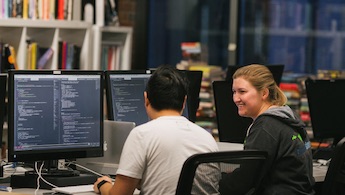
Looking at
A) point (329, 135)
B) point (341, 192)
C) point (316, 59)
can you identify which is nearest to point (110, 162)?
point (341, 192)

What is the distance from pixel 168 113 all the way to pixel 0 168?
3.78 ft

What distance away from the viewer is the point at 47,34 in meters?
6.53

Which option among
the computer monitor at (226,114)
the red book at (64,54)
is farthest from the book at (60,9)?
the computer monitor at (226,114)

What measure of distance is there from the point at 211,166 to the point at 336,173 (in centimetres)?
103

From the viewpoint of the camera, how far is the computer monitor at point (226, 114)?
15.4 ft

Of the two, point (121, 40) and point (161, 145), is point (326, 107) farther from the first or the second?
point (121, 40)

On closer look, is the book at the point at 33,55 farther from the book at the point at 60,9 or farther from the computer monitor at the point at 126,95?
the computer monitor at the point at 126,95

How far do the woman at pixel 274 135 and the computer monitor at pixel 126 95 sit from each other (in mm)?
750

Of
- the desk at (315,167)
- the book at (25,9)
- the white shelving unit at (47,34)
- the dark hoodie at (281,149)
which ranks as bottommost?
the desk at (315,167)

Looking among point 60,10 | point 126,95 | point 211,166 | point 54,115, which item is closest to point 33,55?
point 60,10

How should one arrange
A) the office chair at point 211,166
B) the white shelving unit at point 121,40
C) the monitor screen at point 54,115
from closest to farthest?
the office chair at point 211,166 → the monitor screen at point 54,115 → the white shelving unit at point 121,40

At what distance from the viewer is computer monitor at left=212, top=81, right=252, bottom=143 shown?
468 cm

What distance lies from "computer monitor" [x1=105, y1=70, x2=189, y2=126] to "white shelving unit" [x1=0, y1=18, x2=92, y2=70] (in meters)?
1.98

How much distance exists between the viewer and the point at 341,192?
3.99 metres
